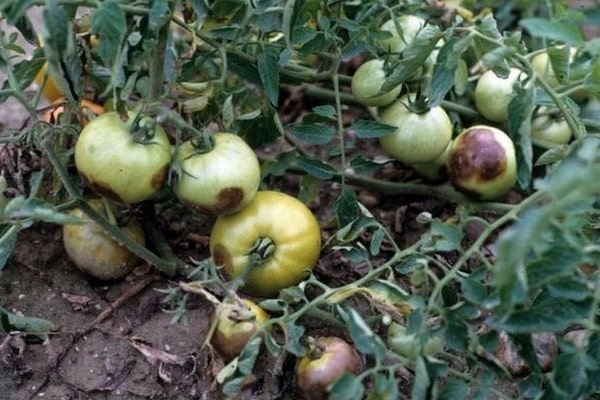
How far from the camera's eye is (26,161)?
1658 mm

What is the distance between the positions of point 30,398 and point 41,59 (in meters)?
0.53

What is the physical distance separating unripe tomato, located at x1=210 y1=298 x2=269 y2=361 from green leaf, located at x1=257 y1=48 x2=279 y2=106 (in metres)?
0.35

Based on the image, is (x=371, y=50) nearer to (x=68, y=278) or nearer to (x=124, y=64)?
(x=124, y=64)

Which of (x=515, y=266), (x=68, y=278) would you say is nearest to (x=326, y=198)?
(x=68, y=278)

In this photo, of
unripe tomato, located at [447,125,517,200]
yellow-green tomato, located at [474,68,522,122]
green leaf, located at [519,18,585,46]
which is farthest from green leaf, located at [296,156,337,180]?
green leaf, located at [519,18,585,46]

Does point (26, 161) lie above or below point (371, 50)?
below

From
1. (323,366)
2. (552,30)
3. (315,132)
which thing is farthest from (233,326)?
(552,30)

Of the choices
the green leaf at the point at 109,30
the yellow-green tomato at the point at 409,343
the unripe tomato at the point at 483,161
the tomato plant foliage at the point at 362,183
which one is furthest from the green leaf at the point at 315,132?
the green leaf at the point at 109,30

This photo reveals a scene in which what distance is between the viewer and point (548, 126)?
5.31 ft

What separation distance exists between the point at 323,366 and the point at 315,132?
424 millimetres

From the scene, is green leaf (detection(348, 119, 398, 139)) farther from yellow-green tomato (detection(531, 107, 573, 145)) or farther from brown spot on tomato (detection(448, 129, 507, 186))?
yellow-green tomato (detection(531, 107, 573, 145))

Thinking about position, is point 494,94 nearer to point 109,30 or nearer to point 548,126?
point 548,126

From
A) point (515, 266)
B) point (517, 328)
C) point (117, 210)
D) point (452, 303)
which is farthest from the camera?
point (117, 210)

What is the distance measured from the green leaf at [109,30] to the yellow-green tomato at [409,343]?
20.7 inches
